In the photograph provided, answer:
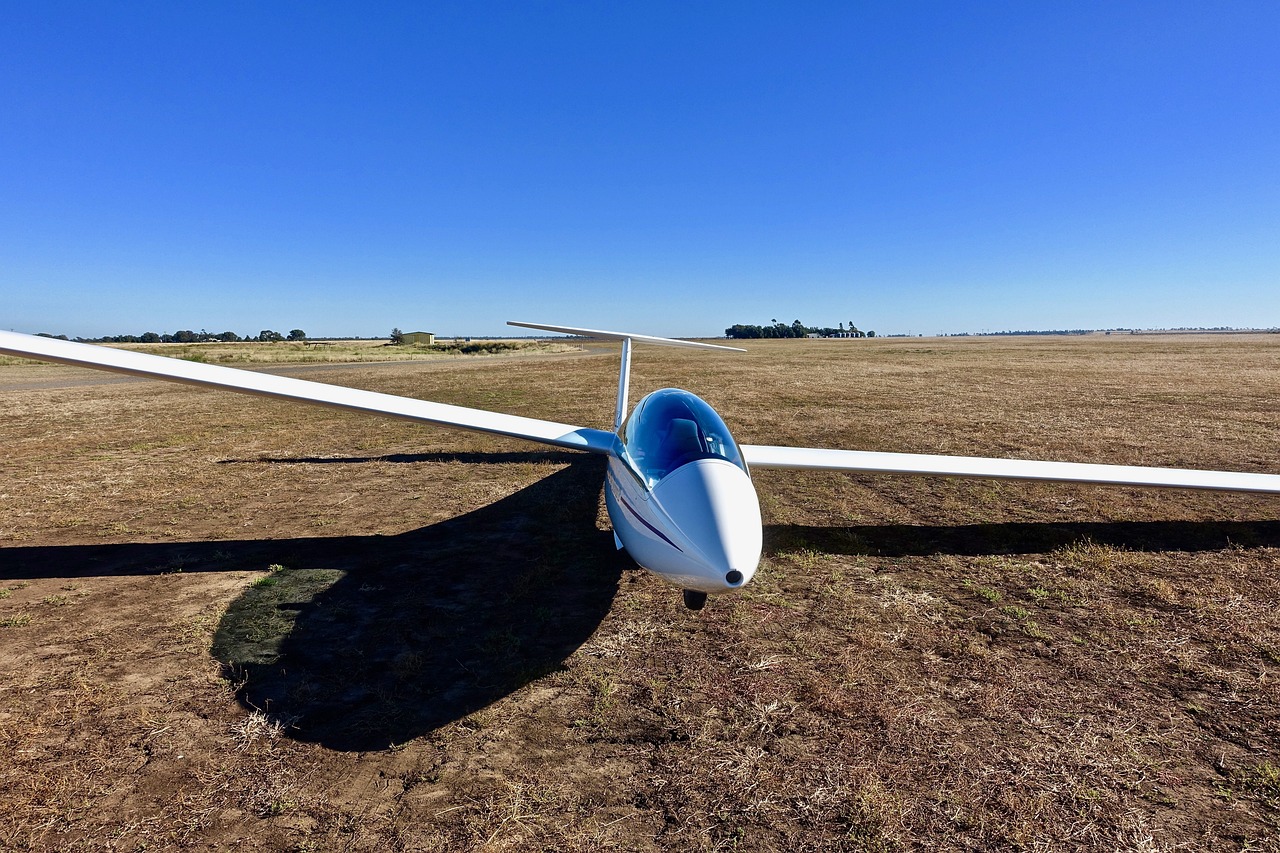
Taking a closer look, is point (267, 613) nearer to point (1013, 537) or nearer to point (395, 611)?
point (395, 611)

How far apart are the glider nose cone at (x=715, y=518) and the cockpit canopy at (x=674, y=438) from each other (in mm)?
201

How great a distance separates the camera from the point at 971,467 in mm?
7273

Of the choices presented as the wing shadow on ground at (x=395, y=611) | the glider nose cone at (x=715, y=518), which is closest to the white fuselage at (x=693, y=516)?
the glider nose cone at (x=715, y=518)

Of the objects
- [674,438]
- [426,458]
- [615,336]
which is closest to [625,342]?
[615,336]

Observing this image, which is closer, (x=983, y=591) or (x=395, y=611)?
(x=395, y=611)

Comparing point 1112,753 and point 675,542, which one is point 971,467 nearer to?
point 1112,753

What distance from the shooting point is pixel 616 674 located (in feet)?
14.4

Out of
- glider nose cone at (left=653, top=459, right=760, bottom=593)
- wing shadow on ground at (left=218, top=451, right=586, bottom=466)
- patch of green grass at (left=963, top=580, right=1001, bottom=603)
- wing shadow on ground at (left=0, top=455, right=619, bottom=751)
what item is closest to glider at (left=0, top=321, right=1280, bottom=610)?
glider nose cone at (left=653, top=459, right=760, bottom=593)

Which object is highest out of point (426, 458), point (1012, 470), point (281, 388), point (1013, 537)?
point (281, 388)

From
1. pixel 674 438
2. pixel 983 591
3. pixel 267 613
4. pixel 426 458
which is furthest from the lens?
pixel 426 458

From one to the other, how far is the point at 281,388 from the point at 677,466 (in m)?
5.56

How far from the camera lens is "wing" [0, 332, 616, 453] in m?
5.79

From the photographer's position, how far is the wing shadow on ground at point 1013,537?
272 inches

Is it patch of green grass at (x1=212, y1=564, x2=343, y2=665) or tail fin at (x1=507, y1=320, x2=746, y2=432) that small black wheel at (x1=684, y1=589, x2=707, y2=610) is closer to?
patch of green grass at (x1=212, y1=564, x2=343, y2=665)
